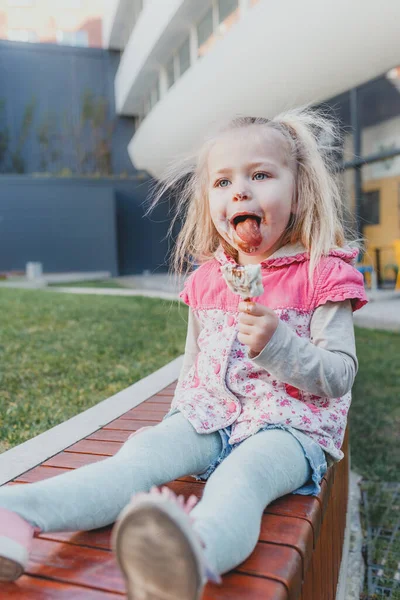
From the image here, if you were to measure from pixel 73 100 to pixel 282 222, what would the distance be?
1975 cm

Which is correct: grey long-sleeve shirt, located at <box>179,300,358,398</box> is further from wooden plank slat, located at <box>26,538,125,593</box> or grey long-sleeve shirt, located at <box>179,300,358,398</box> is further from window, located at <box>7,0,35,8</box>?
window, located at <box>7,0,35,8</box>

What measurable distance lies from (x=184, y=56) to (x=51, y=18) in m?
11.6

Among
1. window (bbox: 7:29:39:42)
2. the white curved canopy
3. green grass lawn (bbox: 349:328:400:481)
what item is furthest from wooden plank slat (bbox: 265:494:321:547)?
window (bbox: 7:29:39:42)

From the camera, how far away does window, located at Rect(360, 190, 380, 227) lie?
9341 mm

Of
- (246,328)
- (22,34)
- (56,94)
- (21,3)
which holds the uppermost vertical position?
(21,3)

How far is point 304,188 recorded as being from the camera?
1723 mm

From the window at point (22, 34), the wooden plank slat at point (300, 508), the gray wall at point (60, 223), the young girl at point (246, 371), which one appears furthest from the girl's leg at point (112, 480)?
the window at point (22, 34)

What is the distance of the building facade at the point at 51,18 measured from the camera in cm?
2284

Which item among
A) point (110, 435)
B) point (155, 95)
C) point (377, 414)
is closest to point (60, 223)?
point (155, 95)

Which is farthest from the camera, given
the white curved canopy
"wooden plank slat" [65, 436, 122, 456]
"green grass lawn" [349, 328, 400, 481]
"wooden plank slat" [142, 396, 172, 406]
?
the white curved canopy

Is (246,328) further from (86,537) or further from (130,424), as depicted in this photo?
(130,424)

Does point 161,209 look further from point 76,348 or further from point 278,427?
point 278,427

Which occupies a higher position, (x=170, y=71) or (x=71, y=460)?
(x=170, y=71)

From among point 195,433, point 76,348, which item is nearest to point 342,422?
point 195,433
